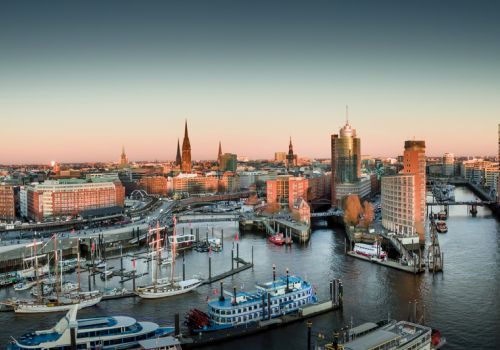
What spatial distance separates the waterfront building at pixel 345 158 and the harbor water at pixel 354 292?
1327 inches

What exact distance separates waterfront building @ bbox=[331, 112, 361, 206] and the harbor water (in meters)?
33.7

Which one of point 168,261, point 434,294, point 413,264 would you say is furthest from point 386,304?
point 168,261

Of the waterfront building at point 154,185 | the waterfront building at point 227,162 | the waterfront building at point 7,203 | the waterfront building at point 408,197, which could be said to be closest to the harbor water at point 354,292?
the waterfront building at point 408,197

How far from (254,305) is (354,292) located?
7086 mm

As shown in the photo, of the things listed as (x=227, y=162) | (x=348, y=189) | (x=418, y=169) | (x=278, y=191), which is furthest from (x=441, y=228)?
(x=227, y=162)

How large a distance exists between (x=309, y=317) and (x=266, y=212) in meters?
37.1

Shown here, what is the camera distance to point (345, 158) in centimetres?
8256

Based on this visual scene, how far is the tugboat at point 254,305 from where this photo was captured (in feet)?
79.7

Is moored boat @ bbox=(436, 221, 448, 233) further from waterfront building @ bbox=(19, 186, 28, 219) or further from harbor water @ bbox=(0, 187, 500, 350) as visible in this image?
waterfront building @ bbox=(19, 186, 28, 219)

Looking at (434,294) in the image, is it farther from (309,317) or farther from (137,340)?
(137,340)

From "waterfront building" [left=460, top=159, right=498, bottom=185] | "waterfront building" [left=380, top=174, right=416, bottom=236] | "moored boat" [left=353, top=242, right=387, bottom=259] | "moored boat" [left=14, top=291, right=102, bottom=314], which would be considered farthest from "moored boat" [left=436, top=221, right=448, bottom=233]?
"waterfront building" [left=460, top=159, right=498, bottom=185]

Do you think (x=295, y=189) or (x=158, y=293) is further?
(x=295, y=189)

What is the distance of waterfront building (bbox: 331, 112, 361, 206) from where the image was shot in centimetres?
7950

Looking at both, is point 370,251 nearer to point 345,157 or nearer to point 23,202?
point 345,157
